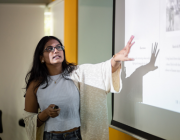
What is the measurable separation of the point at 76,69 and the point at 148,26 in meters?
0.65

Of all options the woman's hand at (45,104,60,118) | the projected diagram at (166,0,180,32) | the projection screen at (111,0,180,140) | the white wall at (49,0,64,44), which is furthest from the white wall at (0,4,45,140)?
the projected diagram at (166,0,180,32)

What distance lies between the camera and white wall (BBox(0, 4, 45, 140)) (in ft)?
8.97

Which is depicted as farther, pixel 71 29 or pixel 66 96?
pixel 71 29

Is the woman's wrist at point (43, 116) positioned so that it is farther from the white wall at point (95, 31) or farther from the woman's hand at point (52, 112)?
the white wall at point (95, 31)

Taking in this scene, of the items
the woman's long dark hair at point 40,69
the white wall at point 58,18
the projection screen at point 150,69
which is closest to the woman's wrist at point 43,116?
the woman's long dark hair at point 40,69

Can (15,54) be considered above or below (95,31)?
below

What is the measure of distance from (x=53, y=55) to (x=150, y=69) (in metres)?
0.75

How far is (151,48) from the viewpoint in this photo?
4.13 feet

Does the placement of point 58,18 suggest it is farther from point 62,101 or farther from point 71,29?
point 62,101

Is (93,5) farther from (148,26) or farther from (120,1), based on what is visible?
(148,26)

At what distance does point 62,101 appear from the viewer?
4.55ft

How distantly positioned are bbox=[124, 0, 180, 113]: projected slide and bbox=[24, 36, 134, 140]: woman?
0.52 ft

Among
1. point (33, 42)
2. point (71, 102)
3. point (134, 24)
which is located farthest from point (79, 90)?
point (33, 42)

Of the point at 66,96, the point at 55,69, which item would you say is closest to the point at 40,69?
the point at 55,69
